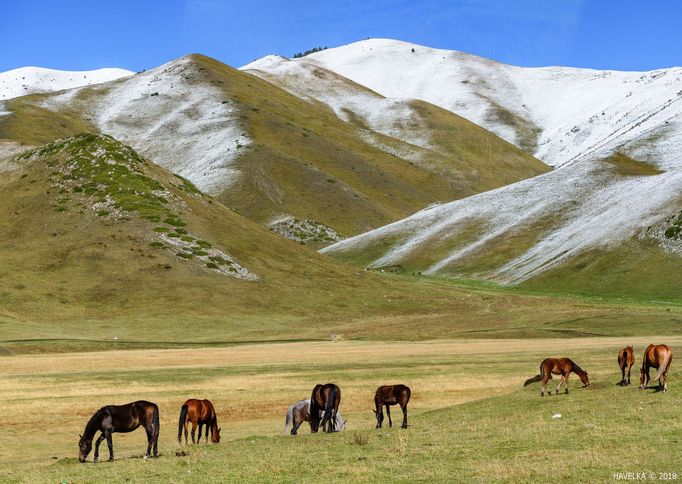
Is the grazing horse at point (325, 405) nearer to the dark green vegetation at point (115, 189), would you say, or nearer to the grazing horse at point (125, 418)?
the grazing horse at point (125, 418)

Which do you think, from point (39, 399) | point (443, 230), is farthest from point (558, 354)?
point (443, 230)

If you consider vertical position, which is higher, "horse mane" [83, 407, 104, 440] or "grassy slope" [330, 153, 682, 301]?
"grassy slope" [330, 153, 682, 301]

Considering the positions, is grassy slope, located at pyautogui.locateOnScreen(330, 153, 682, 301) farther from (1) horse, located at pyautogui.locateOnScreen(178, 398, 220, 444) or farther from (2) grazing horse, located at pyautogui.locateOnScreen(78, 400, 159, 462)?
(2) grazing horse, located at pyautogui.locateOnScreen(78, 400, 159, 462)

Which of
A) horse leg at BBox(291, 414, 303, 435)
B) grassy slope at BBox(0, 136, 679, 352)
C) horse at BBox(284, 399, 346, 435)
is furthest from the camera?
grassy slope at BBox(0, 136, 679, 352)

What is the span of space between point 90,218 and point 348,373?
76.0 m

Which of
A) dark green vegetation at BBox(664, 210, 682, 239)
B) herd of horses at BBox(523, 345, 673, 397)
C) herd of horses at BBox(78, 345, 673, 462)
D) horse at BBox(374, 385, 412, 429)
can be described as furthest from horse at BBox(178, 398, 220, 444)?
dark green vegetation at BBox(664, 210, 682, 239)

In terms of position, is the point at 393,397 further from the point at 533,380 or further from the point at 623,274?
the point at 623,274

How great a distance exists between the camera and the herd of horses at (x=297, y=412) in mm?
25359

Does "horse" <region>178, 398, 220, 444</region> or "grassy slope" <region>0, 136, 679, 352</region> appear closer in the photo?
"horse" <region>178, 398, 220, 444</region>

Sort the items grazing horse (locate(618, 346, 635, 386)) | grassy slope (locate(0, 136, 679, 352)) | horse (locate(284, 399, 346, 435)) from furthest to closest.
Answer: grassy slope (locate(0, 136, 679, 352))
grazing horse (locate(618, 346, 635, 386))
horse (locate(284, 399, 346, 435))

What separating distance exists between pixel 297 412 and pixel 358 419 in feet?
20.3

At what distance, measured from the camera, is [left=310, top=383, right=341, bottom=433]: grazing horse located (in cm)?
2925

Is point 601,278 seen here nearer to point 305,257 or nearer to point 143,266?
point 305,257

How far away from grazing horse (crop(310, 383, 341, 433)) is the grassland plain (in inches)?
34.3
